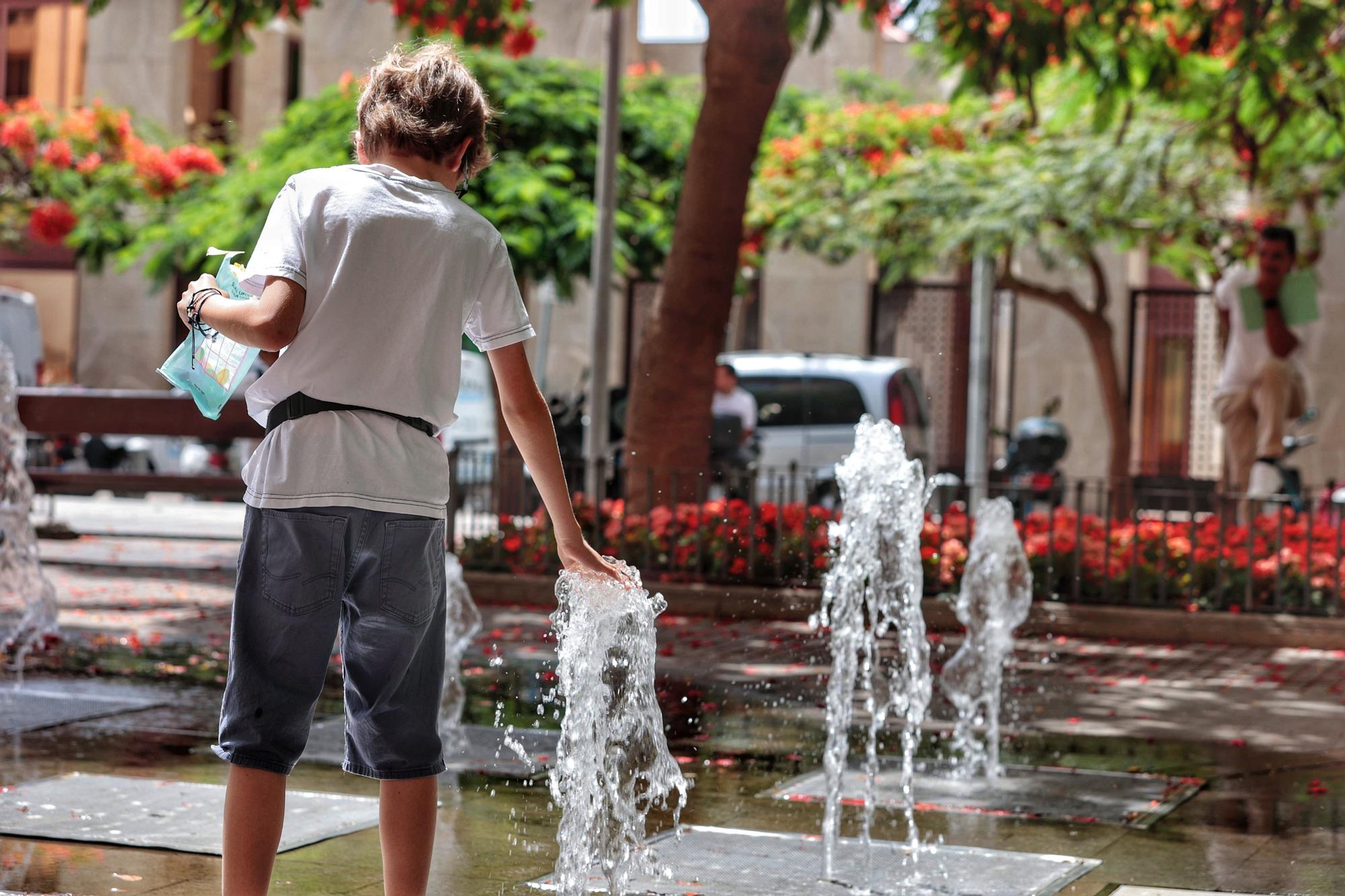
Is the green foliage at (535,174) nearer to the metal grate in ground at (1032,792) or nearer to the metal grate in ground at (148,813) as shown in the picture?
the metal grate in ground at (1032,792)

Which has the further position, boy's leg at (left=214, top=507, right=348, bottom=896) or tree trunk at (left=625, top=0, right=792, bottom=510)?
tree trunk at (left=625, top=0, right=792, bottom=510)

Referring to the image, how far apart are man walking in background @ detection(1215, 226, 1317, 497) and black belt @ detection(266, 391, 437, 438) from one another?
807 cm

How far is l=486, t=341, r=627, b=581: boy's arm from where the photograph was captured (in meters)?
3.39

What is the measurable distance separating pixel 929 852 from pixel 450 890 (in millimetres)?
1330

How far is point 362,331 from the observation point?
10.6ft

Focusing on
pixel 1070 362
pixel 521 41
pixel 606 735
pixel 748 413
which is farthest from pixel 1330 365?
pixel 606 735

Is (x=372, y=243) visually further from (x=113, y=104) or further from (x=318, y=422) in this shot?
(x=113, y=104)

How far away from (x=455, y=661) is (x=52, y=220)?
1594 centimetres

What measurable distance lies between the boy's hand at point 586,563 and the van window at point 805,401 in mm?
13276

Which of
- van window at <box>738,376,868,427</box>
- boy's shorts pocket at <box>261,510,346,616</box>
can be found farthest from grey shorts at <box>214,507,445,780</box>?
van window at <box>738,376,868,427</box>

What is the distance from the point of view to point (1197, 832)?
5.03m

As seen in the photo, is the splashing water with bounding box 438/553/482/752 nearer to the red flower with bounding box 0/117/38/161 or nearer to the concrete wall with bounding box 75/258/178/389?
the red flower with bounding box 0/117/38/161

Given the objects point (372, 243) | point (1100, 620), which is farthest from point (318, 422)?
point (1100, 620)

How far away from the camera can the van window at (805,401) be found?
668 inches
